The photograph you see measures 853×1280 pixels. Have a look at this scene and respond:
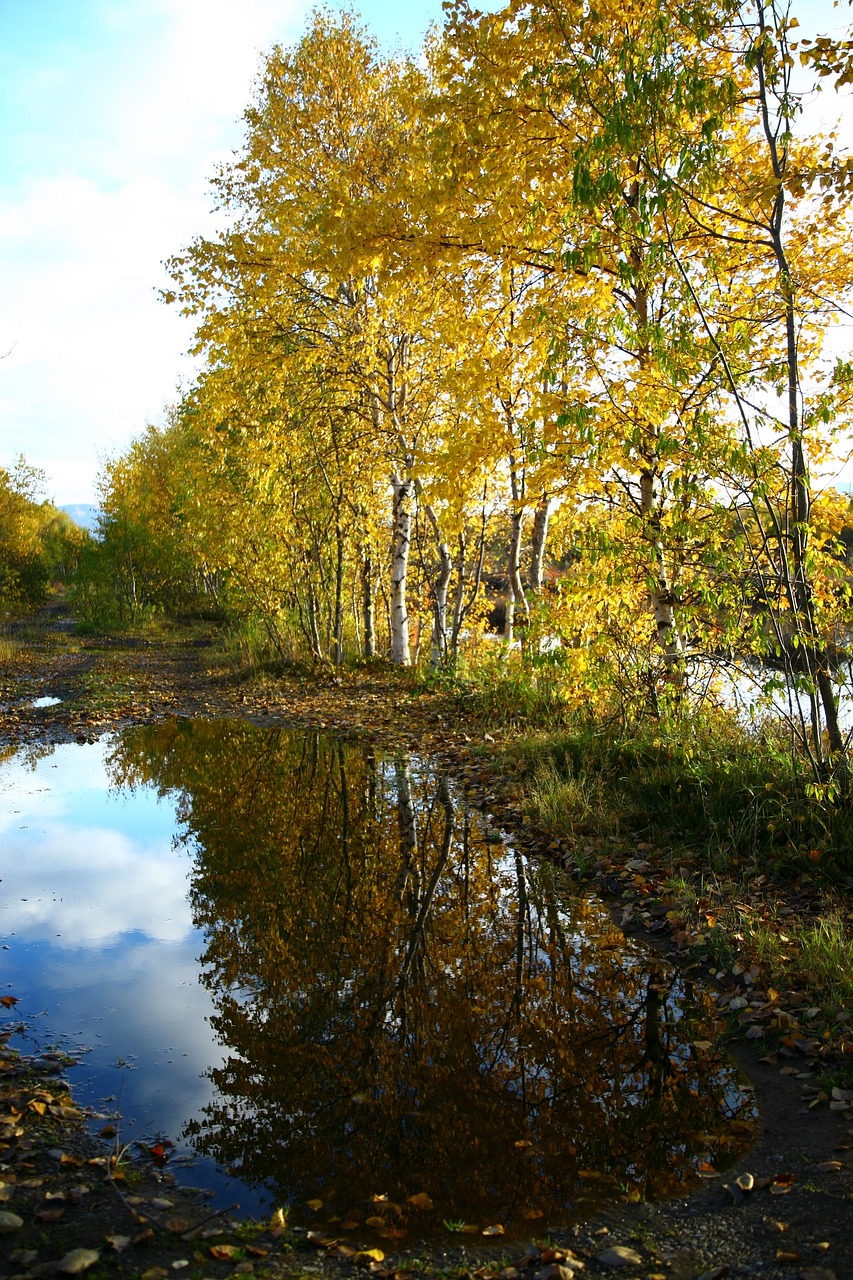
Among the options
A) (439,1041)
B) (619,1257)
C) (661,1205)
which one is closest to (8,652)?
(439,1041)

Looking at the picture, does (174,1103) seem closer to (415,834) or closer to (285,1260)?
(285,1260)

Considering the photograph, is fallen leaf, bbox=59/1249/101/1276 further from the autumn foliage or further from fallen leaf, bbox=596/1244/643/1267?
the autumn foliage

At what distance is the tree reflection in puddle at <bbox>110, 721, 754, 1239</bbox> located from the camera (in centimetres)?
331

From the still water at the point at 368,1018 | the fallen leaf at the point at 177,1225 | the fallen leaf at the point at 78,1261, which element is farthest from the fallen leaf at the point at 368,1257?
the fallen leaf at the point at 78,1261

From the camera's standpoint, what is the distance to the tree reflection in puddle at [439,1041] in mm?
3309

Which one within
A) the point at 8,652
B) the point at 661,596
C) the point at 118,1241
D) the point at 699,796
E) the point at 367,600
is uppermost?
the point at 367,600

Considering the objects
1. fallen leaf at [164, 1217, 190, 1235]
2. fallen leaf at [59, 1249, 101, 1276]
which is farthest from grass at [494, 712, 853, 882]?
fallen leaf at [59, 1249, 101, 1276]

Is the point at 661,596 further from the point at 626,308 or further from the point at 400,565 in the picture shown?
A: the point at 400,565

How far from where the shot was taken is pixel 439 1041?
4.22 meters

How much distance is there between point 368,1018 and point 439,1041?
45cm

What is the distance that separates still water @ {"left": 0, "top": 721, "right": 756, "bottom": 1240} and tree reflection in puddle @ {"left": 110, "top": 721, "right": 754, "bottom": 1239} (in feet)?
0.05

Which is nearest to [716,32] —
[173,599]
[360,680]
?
[360,680]

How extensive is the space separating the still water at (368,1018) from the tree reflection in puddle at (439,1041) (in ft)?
0.05

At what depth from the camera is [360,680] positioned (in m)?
16.9
